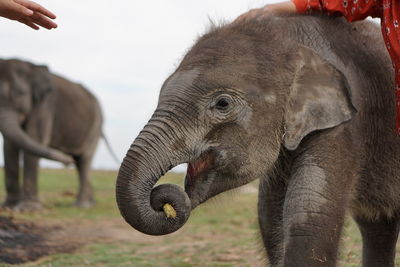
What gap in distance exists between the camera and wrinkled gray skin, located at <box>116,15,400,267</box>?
3797 millimetres

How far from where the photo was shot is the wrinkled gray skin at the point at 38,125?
12812mm

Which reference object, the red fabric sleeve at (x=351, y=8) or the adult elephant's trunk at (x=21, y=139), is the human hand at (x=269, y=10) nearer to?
the red fabric sleeve at (x=351, y=8)

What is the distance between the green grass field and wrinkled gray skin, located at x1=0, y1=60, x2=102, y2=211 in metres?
0.57

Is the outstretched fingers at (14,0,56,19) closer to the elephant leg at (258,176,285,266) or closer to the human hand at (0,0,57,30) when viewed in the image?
the human hand at (0,0,57,30)

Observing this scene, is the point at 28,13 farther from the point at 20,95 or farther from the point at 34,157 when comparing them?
the point at 20,95

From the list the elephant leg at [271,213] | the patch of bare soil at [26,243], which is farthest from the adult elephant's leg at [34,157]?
the elephant leg at [271,213]

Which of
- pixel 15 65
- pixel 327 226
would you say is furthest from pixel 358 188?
pixel 15 65

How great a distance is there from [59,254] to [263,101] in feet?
13.8

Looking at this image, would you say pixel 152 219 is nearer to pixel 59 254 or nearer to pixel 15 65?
pixel 59 254

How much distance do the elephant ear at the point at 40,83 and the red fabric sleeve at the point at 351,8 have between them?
32.8ft

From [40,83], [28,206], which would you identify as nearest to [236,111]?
[28,206]

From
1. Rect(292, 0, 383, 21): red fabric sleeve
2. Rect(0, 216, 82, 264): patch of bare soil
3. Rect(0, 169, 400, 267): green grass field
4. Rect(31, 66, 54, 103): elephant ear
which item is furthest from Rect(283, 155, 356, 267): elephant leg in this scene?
Rect(31, 66, 54, 103): elephant ear

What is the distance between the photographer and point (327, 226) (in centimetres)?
384

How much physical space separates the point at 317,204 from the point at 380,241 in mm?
1516
